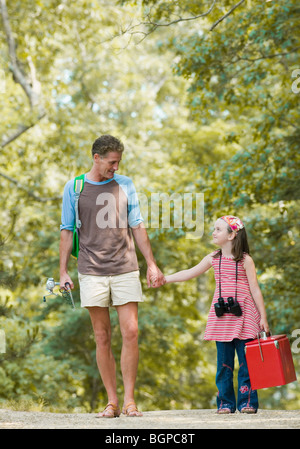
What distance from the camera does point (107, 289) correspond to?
4578mm

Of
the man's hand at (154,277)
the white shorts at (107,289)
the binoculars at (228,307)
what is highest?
the man's hand at (154,277)

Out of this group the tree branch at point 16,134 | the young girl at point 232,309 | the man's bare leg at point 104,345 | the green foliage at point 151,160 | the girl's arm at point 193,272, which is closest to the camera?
the man's bare leg at point 104,345

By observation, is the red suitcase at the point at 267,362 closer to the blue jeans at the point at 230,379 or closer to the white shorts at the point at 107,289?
the blue jeans at the point at 230,379

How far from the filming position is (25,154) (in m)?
15.9

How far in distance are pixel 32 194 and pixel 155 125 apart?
328 inches

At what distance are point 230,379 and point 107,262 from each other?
1.34 metres

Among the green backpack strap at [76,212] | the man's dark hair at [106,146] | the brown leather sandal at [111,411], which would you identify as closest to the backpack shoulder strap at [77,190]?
the green backpack strap at [76,212]

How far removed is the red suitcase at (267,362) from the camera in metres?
4.50

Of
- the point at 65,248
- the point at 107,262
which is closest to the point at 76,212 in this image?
the point at 65,248

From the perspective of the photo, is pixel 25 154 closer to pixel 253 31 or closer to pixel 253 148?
pixel 253 148

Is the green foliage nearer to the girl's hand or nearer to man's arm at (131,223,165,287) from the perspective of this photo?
man's arm at (131,223,165,287)

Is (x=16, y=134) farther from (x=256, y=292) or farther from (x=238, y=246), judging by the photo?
(x=256, y=292)

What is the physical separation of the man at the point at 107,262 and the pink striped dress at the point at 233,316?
0.57m

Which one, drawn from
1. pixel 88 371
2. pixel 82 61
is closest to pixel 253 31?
pixel 88 371
